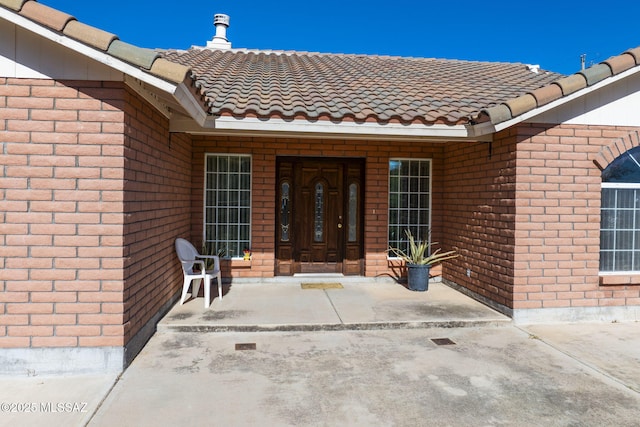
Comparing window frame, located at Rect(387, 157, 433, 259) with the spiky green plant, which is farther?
window frame, located at Rect(387, 157, 433, 259)

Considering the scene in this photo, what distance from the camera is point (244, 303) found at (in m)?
6.60

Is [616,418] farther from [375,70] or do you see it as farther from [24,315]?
[375,70]

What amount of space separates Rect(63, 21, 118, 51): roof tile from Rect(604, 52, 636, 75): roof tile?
6082 millimetres

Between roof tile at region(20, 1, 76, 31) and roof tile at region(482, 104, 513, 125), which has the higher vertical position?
roof tile at region(20, 1, 76, 31)

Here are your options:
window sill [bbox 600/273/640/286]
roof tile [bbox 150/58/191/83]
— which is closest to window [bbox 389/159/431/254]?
window sill [bbox 600/273/640/286]

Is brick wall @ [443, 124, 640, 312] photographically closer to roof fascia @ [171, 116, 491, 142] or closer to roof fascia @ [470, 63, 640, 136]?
roof fascia @ [470, 63, 640, 136]

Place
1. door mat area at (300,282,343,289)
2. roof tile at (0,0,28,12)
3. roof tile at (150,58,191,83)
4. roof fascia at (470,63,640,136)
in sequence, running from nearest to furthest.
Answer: roof tile at (0,0,28,12)
roof tile at (150,58,191,83)
roof fascia at (470,63,640,136)
door mat area at (300,282,343,289)

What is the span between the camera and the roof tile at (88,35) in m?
3.73

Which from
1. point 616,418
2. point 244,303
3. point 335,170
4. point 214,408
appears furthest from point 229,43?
point 616,418

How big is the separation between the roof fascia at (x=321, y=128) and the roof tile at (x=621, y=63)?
6.34 feet

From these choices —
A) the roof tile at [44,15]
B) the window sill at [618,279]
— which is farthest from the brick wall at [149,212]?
the window sill at [618,279]

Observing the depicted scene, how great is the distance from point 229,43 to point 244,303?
8970 mm

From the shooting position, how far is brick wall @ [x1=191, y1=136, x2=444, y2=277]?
8.09 metres

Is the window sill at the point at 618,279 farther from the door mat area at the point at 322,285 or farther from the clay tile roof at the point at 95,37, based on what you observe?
the clay tile roof at the point at 95,37
